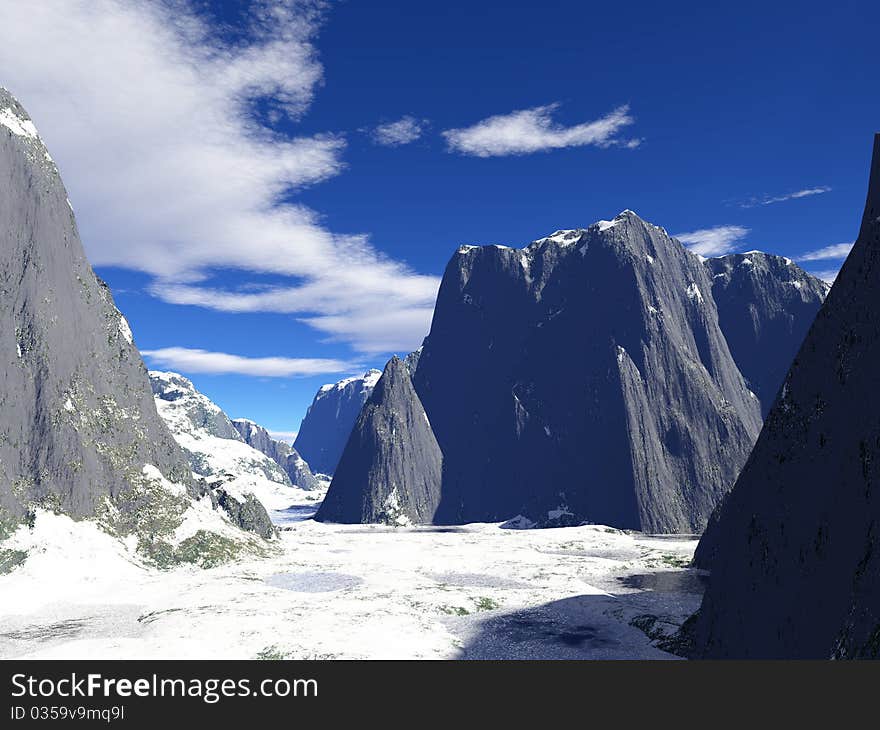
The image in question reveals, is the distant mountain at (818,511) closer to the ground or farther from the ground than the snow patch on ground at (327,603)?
farther from the ground

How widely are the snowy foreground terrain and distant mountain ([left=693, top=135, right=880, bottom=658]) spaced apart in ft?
44.4

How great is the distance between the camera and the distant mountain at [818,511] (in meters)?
28.7

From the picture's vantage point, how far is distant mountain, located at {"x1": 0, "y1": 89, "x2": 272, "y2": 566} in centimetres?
8681

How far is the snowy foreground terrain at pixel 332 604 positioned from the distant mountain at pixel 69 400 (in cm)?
561

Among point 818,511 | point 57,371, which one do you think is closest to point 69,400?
point 57,371

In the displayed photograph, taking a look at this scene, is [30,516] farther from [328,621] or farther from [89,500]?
[328,621]

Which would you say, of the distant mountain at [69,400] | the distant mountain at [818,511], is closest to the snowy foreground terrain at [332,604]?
the distant mountain at [69,400]

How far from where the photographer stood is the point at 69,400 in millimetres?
95125

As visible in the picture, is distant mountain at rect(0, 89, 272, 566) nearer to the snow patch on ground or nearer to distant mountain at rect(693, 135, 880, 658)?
the snow patch on ground

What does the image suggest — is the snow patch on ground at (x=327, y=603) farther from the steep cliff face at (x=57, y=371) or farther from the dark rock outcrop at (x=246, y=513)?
the dark rock outcrop at (x=246, y=513)

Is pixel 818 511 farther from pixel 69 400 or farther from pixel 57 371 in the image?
pixel 57 371

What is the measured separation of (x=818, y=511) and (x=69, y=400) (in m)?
105

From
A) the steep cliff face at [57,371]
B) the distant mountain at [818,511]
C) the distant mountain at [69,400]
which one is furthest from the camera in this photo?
the distant mountain at [69,400]

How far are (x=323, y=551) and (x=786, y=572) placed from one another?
104561 millimetres
